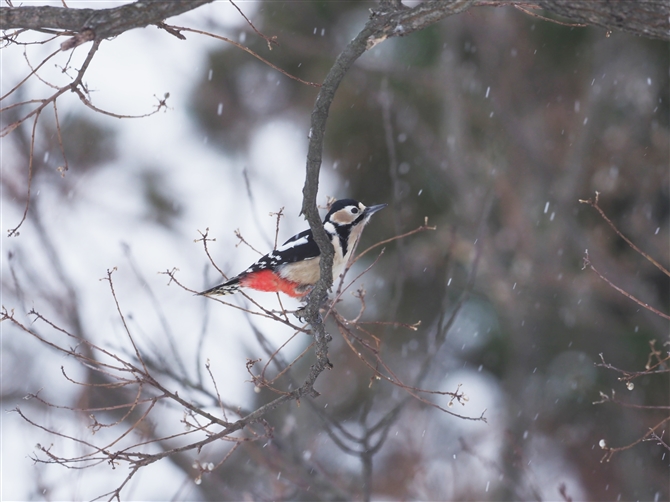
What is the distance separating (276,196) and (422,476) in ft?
16.7

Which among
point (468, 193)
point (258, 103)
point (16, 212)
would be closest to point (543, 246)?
point (468, 193)

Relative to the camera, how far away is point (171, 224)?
10.5 metres

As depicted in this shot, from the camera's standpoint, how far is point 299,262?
4371mm

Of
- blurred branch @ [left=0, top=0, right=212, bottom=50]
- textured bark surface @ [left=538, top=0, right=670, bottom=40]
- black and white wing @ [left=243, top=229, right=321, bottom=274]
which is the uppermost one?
black and white wing @ [left=243, top=229, right=321, bottom=274]

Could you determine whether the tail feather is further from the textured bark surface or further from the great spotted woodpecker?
the textured bark surface

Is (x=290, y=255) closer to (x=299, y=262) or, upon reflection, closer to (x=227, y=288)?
(x=299, y=262)

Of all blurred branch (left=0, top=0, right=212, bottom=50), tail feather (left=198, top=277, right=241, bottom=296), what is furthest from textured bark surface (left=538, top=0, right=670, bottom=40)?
tail feather (left=198, top=277, right=241, bottom=296)

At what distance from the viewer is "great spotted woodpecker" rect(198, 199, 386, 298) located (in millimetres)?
4266

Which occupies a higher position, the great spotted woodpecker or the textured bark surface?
the great spotted woodpecker

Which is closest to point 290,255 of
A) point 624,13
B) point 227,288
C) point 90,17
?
point 227,288

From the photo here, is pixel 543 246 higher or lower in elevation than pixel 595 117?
lower

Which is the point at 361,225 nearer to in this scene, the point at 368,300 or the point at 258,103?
the point at 368,300

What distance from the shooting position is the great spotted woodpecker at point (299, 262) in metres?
4.27

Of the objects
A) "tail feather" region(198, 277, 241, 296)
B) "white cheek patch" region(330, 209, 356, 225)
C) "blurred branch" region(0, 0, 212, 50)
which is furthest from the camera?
"white cheek patch" region(330, 209, 356, 225)
